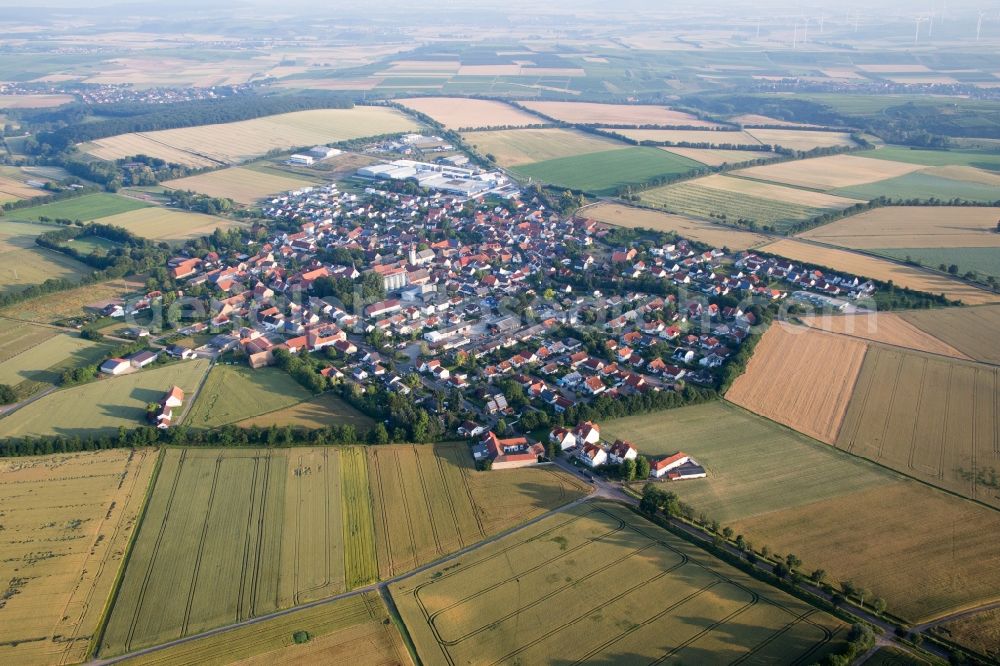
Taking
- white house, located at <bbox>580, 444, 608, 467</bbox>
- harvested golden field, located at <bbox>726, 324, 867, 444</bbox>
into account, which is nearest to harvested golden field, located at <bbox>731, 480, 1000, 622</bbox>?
harvested golden field, located at <bbox>726, 324, 867, 444</bbox>

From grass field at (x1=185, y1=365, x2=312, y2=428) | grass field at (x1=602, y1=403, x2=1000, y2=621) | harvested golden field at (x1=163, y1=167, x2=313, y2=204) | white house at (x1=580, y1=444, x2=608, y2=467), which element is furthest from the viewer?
harvested golden field at (x1=163, y1=167, x2=313, y2=204)

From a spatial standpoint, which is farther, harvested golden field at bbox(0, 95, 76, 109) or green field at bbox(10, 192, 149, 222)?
harvested golden field at bbox(0, 95, 76, 109)

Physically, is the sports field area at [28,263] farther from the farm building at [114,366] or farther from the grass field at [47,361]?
the farm building at [114,366]

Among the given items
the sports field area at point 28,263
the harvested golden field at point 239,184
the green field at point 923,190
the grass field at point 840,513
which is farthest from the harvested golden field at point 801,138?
the sports field area at point 28,263

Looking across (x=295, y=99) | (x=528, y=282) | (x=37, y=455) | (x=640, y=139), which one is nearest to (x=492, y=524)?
(x=37, y=455)

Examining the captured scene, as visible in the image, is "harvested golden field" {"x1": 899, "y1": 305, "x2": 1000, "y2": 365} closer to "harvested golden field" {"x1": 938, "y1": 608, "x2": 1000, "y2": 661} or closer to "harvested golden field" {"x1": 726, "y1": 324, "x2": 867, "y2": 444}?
"harvested golden field" {"x1": 726, "y1": 324, "x2": 867, "y2": 444}

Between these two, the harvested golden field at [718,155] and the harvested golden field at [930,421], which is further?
the harvested golden field at [718,155]

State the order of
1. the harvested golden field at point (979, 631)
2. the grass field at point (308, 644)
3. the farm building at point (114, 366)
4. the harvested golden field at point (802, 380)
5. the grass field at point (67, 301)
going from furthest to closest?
1. the grass field at point (67, 301)
2. the farm building at point (114, 366)
3. the harvested golden field at point (802, 380)
4. the harvested golden field at point (979, 631)
5. the grass field at point (308, 644)

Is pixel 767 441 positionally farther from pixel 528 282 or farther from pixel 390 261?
pixel 390 261
